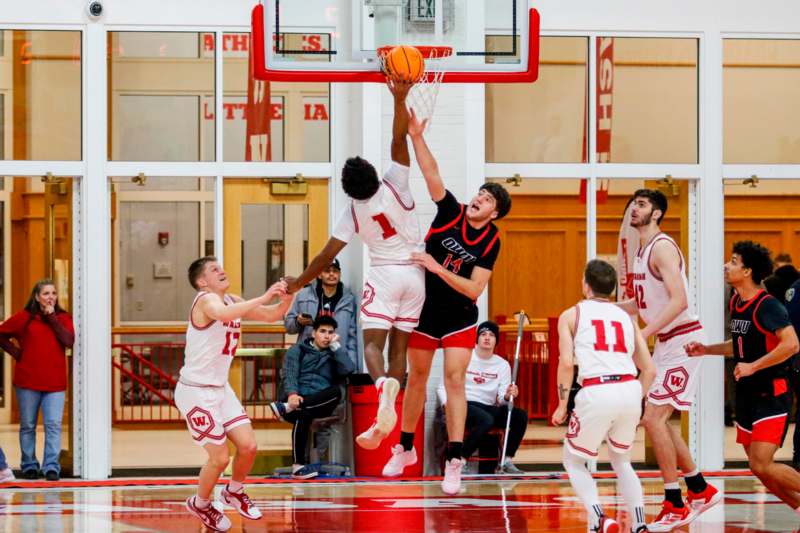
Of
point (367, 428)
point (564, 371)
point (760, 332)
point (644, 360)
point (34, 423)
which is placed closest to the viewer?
point (564, 371)

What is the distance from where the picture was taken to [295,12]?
9.62 meters

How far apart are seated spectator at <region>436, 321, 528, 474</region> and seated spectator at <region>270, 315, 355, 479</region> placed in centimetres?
99

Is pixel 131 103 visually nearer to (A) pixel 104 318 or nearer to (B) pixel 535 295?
(A) pixel 104 318

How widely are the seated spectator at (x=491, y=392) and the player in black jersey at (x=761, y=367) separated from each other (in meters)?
3.45

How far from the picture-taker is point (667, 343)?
9391mm

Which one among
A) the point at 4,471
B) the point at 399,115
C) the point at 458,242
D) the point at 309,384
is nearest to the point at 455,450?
the point at 458,242

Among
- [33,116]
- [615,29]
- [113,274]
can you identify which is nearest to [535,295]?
[615,29]

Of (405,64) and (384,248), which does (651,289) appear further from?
(405,64)

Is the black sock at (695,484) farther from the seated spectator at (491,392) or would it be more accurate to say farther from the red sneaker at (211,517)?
the red sneaker at (211,517)

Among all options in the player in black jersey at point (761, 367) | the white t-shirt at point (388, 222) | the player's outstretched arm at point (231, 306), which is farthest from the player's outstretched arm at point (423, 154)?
the player in black jersey at point (761, 367)

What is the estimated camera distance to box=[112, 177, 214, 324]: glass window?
12.8 meters

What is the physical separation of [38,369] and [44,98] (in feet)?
7.88

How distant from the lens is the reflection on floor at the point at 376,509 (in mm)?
9266

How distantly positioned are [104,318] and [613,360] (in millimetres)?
5973
